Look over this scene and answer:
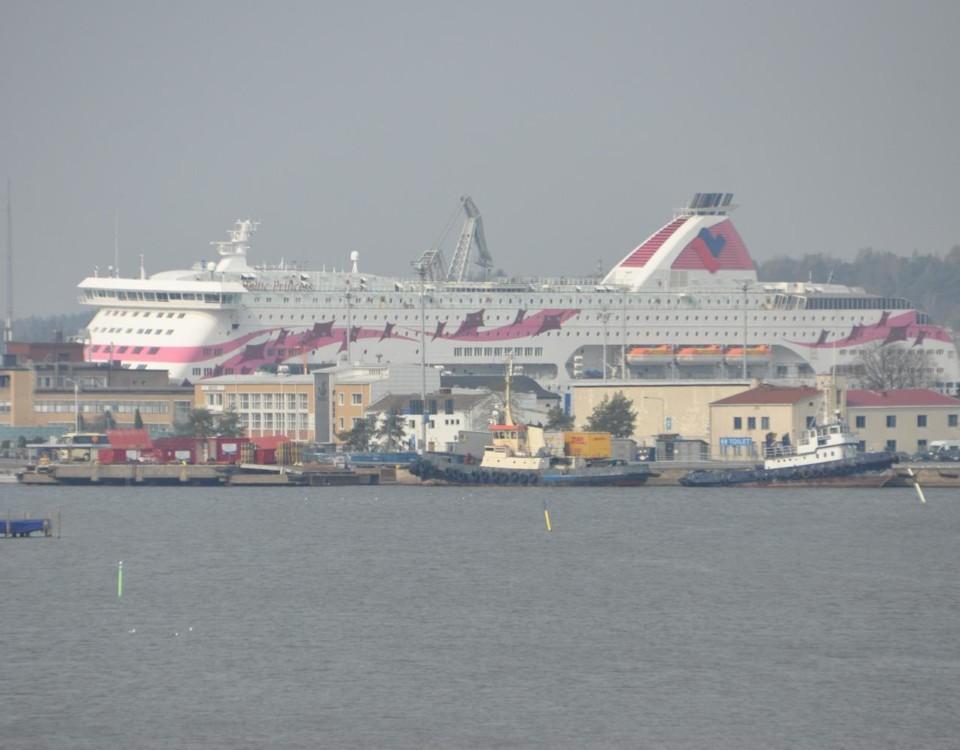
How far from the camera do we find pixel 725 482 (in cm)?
5994

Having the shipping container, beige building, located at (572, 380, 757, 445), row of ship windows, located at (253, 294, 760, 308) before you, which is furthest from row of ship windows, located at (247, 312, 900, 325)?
the shipping container

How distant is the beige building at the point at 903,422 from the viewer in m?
70.8

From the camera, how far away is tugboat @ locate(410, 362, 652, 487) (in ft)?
200

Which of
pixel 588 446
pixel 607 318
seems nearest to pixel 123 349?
pixel 607 318

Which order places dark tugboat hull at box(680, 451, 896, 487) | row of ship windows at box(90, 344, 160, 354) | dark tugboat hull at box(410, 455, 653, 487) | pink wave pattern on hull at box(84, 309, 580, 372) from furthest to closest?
row of ship windows at box(90, 344, 160, 354) < pink wave pattern on hull at box(84, 309, 580, 372) < dark tugboat hull at box(410, 455, 653, 487) < dark tugboat hull at box(680, 451, 896, 487)

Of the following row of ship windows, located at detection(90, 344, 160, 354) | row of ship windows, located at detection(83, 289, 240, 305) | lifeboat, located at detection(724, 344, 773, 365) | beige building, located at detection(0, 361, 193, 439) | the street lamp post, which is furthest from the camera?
lifeboat, located at detection(724, 344, 773, 365)

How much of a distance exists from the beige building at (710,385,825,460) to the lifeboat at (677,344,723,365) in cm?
2134

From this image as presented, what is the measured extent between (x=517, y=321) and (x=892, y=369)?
1576cm

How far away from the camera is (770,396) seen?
229ft

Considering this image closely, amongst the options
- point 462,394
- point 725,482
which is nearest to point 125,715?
point 725,482

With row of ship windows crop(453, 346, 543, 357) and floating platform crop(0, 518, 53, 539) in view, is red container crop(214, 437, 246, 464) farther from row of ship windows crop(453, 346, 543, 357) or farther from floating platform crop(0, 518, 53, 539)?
row of ship windows crop(453, 346, 543, 357)

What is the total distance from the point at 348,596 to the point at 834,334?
202 ft

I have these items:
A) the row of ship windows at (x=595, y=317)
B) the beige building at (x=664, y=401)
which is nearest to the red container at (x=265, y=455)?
the beige building at (x=664, y=401)

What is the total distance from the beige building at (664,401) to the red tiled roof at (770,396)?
3.44 ft
